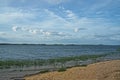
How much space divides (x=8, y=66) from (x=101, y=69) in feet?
52.5

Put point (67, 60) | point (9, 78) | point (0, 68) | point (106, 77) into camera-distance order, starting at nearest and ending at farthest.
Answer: point (106, 77) < point (9, 78) < point (0, 68) < point (67, 60)

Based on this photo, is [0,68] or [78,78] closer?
[78,78]

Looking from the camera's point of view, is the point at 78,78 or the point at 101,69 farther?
the point at 101,69

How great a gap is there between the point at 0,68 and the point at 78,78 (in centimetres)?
1555

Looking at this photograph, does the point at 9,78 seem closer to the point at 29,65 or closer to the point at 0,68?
the point at 0,68

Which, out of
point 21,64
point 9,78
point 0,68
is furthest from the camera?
point 21,64

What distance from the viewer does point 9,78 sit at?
2400 centimetres

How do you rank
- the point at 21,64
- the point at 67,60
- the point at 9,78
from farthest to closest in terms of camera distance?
the point at 67,60 → the point at 21,64 → the point at 9,78

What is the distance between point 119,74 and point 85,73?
3.08 meters

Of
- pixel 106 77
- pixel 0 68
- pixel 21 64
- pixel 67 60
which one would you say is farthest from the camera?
pixel 67 60

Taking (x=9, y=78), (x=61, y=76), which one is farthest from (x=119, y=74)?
(x=9, y=78)

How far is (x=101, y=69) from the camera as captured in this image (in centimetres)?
2244

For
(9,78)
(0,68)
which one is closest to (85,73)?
(9,78)

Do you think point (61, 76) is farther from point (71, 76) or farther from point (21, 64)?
point (21, 64)
